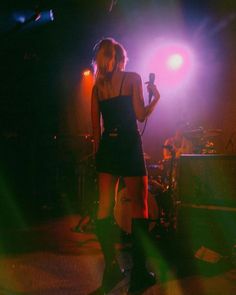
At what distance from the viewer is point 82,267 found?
11.8ft

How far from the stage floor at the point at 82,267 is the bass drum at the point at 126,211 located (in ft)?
0.79

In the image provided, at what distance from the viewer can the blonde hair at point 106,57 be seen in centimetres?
298

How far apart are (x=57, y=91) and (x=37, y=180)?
2298 millimetres

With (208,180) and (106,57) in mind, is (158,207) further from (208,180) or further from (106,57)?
(106,57)

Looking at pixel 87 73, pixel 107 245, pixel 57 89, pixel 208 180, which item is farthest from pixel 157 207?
pixel 87 73

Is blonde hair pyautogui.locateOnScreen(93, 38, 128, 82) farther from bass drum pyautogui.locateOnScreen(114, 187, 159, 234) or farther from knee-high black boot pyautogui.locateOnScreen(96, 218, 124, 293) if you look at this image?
bass drum pyautogui.locateOnScreen(114, 187, 159, 234)

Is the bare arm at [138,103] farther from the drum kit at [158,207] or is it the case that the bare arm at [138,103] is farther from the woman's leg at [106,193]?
the drum kit at [158,207]

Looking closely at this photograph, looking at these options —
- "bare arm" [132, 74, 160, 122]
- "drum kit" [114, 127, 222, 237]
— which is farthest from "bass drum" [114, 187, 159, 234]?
"bare arm" [132, 74, 160, 122]

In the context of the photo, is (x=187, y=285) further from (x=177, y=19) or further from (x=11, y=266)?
(x=177, y=19)

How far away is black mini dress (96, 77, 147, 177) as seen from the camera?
115 inches

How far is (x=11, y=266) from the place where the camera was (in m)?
3.63

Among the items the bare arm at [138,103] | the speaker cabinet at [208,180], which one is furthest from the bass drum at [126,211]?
the bare arm at [138,103]

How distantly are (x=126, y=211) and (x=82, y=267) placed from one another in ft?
4.58

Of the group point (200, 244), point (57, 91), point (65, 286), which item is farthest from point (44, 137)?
point (65, 286)
